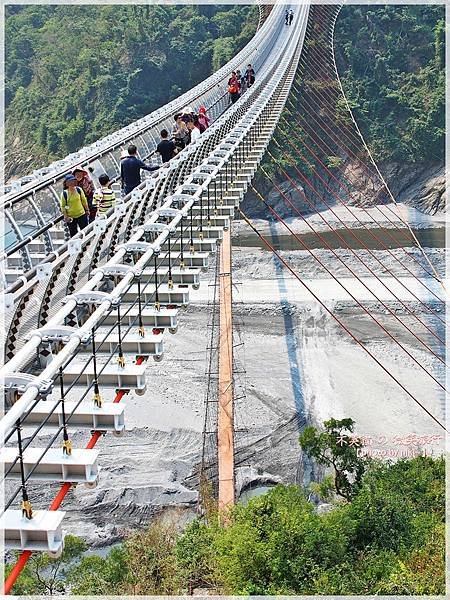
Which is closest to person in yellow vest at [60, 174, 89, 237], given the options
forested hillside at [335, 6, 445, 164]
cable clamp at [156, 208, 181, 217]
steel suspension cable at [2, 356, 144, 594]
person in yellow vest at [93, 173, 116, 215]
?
person in yellow vest at [93, 173, 116, 215]

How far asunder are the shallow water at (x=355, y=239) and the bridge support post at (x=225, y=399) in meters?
10.7

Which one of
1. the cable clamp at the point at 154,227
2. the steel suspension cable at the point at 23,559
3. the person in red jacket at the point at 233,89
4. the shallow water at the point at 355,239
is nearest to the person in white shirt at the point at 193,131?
the cable clamp at the point at 154,227

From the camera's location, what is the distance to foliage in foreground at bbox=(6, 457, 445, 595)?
33.7ft

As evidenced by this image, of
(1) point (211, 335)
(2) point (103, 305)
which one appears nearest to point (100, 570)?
(2) point (103, 305)

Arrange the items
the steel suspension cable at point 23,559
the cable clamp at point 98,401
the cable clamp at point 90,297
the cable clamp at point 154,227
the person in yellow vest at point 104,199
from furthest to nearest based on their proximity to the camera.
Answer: the person in yellow vest at point 104,199
the cable clamp at point 154,227
the cable clamp at point 90,297
the cable clamp at point 98,401
the steel suspension cable at point 23,559

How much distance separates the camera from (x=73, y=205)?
10.3m

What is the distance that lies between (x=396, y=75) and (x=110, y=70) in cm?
1765

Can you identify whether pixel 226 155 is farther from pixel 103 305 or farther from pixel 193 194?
pixel 103 305

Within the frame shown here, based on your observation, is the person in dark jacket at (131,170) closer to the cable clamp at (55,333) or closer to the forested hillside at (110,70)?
the cable clamp at (55,333)

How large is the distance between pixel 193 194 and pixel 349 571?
6.50 m

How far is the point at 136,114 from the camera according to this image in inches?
1839

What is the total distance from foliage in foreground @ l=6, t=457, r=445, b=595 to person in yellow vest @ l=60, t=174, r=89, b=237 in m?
5.19

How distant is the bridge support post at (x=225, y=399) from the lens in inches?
638

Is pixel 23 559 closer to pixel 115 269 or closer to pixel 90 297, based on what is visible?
pixel 90 297
